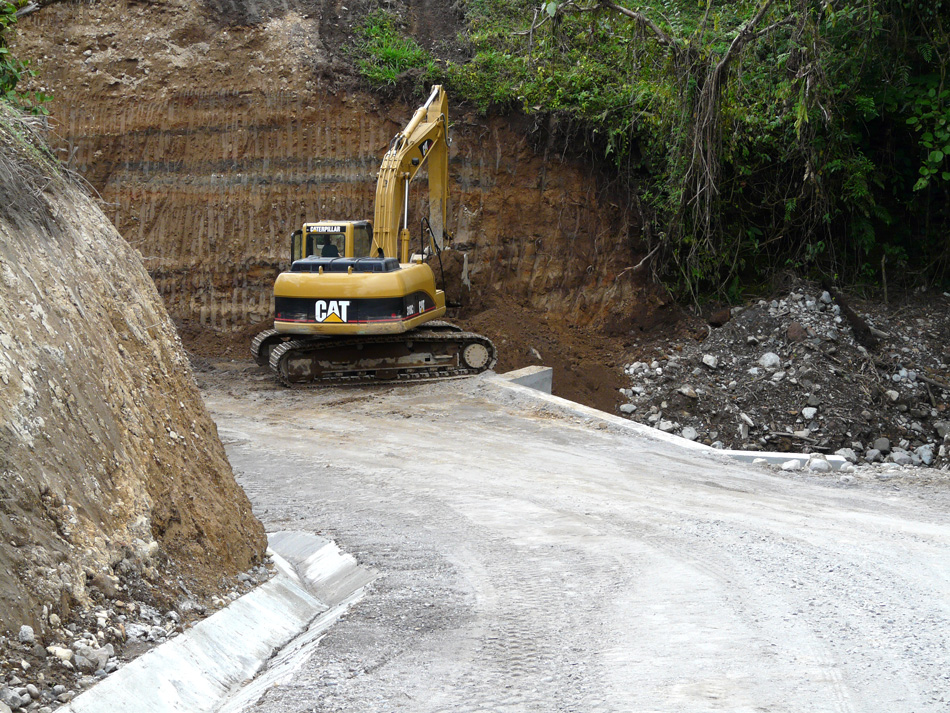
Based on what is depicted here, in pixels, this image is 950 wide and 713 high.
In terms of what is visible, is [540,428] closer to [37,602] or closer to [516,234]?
[516,234]

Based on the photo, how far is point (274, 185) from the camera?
17.5 m

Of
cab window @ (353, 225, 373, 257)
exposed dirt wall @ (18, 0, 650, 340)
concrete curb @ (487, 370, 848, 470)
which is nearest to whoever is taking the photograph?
concrete curb @ (487, 370, 848, 470)

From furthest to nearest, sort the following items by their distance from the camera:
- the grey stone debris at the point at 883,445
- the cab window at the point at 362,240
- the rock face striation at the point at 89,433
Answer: the cab window at the point at 362,240
the grey stone debris at the point at 883,445
the rock face striation at the point at 89,433

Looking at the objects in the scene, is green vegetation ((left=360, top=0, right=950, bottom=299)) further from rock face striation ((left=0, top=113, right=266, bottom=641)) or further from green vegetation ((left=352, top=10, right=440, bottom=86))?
rock face striation ((left=0, top=113, right=266, bottom=641))

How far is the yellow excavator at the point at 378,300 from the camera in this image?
1298cm

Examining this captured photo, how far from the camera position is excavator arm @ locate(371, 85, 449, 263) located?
13.7m

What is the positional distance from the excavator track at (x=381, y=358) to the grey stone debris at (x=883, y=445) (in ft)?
18.8

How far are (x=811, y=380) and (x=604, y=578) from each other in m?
9.26

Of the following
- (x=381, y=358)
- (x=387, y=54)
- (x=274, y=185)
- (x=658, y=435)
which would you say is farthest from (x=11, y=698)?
(x=387, y=54)

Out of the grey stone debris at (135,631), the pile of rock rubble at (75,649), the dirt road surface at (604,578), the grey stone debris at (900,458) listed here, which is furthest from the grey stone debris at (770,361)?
the grey stone debris at (135,631)

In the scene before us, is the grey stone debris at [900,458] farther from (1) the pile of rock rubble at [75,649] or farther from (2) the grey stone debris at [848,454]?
(1) the pile of rock rubble at [75,649]

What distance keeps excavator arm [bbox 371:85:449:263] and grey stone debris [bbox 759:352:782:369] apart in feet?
18.0

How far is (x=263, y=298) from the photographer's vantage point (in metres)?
17.5

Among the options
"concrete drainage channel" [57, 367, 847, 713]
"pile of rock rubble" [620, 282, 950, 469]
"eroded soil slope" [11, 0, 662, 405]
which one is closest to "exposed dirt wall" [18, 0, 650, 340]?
"eroded soil slope" [11, 0, 662, 405]
